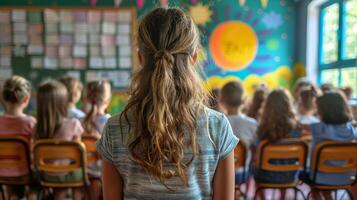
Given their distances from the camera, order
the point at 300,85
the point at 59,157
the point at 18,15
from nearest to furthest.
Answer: the point at 59,157
the point at 300,85
the point at 18,15

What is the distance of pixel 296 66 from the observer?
5457 millimetres

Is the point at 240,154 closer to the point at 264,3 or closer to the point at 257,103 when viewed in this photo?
the point at 257,103

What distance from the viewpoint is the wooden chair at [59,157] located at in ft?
6.65

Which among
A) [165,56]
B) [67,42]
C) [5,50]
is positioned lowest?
[165,56]

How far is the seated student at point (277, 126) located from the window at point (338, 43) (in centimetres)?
235

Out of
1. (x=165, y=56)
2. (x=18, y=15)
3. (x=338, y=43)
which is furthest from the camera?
(x=18, y=15)

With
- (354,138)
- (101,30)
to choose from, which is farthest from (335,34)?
(101,30)

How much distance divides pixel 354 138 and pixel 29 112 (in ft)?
14.2

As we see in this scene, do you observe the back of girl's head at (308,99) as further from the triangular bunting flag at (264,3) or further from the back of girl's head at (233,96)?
the triangular bunting flag at (264,3)

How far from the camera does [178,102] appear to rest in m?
0.92

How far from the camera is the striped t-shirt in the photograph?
0.92 meters

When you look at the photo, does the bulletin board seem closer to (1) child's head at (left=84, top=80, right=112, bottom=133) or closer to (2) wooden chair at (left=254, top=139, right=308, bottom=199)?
(1) child's head at (left=84, top=80, right=112, bottom=133)

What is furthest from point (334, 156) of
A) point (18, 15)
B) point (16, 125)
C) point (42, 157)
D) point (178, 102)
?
point (18, 15)

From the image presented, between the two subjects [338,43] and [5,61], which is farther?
[5,61]
